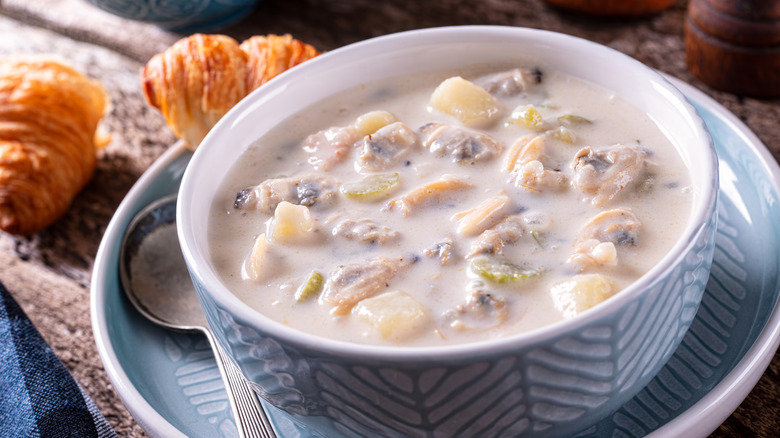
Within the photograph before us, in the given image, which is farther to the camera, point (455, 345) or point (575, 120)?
point (575, 120)

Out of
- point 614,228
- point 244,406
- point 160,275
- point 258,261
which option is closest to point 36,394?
point 160,275

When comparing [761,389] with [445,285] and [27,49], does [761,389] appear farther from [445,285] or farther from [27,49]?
[27,49]

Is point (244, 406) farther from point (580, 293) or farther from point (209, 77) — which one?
point (209, 77)

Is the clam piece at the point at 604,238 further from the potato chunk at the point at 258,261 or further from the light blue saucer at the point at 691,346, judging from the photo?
the potato chunk at the point at 258,261

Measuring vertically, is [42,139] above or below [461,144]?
below

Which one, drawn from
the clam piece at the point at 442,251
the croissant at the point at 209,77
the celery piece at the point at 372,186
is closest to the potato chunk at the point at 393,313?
the clam piece at the point at 442,251

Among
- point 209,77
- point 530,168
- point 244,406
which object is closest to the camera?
point 244,406

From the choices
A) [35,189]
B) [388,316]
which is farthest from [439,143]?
[35,189]
